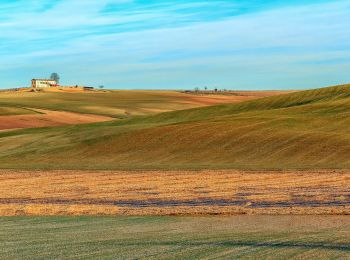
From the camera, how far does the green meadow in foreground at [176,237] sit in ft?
49.9

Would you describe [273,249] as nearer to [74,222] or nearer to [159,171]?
[74,222]

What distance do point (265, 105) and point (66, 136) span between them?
29.0m

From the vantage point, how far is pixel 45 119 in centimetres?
10119

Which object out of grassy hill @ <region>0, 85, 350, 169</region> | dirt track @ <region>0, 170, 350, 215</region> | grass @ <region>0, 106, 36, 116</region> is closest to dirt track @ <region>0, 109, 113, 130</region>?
grass @ <region>0, 106, 36, 116</region>

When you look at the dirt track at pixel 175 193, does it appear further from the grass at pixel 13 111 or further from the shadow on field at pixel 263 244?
the grass at pixel 13 111

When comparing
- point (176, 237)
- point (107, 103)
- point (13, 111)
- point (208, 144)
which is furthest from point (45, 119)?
point (176, 237)

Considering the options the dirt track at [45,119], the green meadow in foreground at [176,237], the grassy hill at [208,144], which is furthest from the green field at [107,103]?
the green meadow in foreground at [176,237]

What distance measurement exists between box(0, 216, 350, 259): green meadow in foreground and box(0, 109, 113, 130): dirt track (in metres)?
70.8

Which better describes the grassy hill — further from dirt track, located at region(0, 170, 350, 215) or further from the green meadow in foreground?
the green meadow in foreground

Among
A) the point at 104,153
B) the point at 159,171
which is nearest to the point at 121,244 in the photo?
the point at 159,171

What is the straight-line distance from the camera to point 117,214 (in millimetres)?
23234

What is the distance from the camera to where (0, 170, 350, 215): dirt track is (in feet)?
78.6

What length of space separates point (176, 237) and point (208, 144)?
40626 mm

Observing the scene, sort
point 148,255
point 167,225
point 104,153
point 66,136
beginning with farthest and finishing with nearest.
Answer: point 66,136 → point 104,153 → point 167,225 → point 148,255
